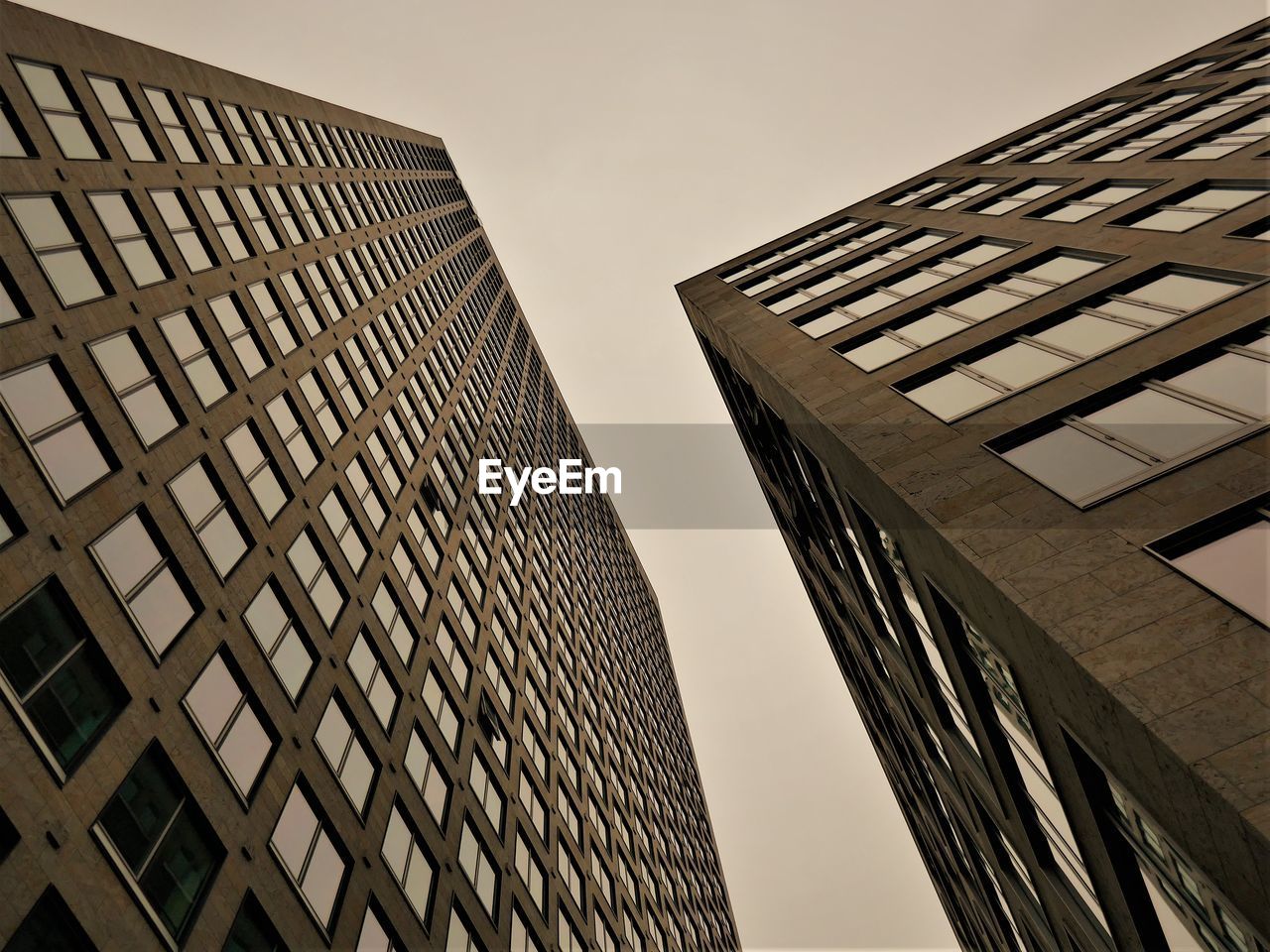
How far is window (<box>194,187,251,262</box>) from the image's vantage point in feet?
74.5

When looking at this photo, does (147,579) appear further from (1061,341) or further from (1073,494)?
(1061,341)

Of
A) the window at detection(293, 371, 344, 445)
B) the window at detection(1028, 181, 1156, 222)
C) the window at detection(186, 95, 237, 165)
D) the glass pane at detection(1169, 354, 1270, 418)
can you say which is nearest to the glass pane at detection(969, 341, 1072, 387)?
the glass pane at detection(1169, 354, 1270, 418)

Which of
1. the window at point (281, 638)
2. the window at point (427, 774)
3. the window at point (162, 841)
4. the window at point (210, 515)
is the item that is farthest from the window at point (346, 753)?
the window at point (210, 515)

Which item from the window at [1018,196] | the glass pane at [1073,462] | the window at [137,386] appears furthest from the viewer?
the window at [1018,196]

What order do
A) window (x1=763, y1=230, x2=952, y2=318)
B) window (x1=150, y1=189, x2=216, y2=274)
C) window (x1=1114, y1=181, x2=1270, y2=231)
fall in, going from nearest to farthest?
1. window (x1=1114, y1=181, x2=1270, y2=231)
2. window (x1=150, y1=189, x2=216, y2=274)
3. window (x1=763, y1=230, x2=952, y2=318)

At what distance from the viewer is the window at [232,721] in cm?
1414

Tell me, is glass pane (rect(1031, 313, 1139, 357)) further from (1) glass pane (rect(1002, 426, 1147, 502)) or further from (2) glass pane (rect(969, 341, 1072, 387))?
(1) glass pane (rect(1002, 426, 1147, 502))

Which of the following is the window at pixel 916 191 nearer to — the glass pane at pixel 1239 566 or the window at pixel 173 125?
the glass pane at pixel 1239 566

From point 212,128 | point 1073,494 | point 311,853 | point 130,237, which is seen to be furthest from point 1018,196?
point 311,853

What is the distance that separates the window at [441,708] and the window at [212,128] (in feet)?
59.6

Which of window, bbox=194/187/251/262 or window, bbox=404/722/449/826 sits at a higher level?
window, bbox=194/187/251/262

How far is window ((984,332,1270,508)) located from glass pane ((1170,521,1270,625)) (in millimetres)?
1575

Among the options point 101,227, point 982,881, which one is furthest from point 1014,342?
point 982,881

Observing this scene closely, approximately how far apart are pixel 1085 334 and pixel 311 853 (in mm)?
19125
